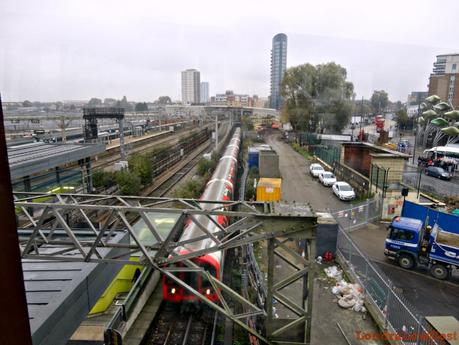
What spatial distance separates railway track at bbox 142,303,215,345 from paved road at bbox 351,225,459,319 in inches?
189

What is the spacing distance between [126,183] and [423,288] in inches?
490

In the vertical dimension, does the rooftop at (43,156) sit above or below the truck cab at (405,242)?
above

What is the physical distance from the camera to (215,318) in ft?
24.2

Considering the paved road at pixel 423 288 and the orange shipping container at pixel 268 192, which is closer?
the paved road at pixel 423 288

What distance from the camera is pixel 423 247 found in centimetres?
925

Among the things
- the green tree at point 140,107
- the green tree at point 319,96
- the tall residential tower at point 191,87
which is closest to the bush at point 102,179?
the green tree at point 319,96

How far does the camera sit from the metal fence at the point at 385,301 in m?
5.73

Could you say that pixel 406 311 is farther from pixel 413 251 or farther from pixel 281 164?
pixel 281 164

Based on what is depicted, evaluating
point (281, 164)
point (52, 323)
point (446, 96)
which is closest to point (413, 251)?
point (52, 323)

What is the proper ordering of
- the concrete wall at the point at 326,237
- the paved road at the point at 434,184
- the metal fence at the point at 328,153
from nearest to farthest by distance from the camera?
the concrete wall at the point at 326,237, the paved road at the point at 434,184, the metal fence at the point at 328,153

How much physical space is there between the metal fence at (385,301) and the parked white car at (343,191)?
6152 millimetres

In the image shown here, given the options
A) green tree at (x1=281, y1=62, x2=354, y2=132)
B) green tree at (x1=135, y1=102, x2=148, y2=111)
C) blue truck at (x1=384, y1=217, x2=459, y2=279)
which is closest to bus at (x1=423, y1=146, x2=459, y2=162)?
green tree at (x1=281, y1=62, x2=354, y2=132)

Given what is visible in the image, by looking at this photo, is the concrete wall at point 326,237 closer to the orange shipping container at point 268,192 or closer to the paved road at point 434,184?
the orange shipping container at point 268,192

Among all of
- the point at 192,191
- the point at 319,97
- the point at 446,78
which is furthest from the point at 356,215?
the point at 446,78
